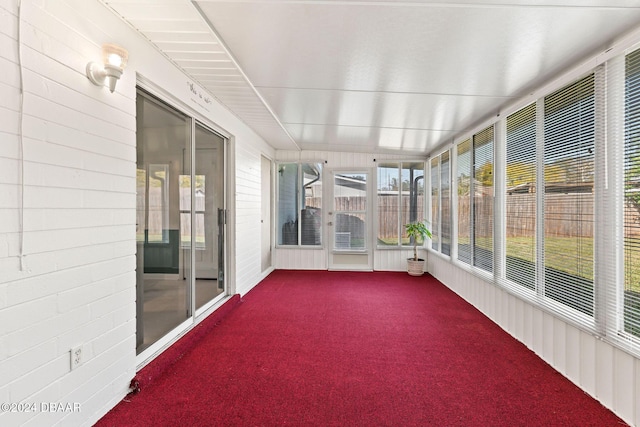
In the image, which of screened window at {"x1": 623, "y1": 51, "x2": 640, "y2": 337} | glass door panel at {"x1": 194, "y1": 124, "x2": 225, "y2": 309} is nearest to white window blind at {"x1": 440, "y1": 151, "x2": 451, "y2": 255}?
screened window at {"x1": 623, "y1": 51, "x2": 640, "y2": 337}

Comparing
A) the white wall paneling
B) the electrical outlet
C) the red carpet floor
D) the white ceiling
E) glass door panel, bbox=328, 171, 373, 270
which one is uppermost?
the white ceiling

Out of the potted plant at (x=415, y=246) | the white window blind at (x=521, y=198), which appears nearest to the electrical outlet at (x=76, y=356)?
the white window blind at (x=521, y=198)

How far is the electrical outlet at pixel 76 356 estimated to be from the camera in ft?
5.41

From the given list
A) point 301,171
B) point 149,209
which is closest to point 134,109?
point 149,209

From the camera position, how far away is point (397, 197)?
6.32 metres

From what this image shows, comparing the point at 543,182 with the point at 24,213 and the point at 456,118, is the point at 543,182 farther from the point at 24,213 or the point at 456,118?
the point at 24,213

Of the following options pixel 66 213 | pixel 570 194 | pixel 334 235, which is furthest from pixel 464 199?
pixel 66 213

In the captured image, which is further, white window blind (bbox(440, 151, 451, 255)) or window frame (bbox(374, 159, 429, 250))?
window frame (bbox(374, 159, 429, 250))

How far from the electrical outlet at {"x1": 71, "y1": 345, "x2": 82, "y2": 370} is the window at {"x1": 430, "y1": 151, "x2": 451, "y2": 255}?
4705 millimetres

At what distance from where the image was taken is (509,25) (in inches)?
72.6

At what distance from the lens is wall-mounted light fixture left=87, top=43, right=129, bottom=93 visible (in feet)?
5.82

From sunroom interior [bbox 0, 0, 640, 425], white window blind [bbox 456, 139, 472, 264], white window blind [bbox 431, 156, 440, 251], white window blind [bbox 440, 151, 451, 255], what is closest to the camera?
sunroom interior [bbox 0, 0, 640, 425]

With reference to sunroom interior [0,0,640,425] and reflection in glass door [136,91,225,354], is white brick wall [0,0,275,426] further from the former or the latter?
reflection in glass door [136,91,225,354]

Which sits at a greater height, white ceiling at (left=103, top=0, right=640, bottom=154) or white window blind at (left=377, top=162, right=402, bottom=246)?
white ceiling at (left=103, top=0, right=640, bottom=154)
